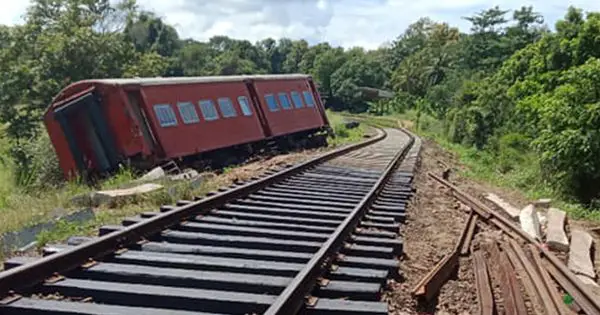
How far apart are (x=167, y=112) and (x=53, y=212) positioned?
8.31 metres

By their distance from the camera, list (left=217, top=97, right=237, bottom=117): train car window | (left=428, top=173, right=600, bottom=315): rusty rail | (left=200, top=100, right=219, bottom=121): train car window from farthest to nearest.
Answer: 1. (left=217, top=97, right=237, bottom=117): train car window
2. (left=200, top=100, right=219, bottom=121): train car window
3. (left=428, top=173, right=600, bottom=315): rusty rail

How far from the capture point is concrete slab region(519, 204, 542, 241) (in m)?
8.64

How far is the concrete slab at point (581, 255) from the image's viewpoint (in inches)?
274

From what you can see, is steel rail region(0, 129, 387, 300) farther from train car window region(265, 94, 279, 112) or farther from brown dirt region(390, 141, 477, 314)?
train car window region(265, 94, 279, 112)

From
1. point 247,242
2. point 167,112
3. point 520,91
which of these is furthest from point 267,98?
point 247,242

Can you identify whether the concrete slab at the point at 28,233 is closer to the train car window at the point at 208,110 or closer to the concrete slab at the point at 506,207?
the concrete slab at the point at 506,207

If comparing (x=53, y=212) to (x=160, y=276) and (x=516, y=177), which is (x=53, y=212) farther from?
(x=516, y=177)

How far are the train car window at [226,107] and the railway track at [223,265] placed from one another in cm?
1185

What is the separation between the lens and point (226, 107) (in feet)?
66.0

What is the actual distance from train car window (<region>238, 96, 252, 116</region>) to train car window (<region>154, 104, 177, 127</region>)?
13.7 feet

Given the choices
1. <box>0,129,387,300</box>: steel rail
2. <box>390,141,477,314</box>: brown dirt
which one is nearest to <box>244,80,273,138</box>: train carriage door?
<box>390,141,477,314</box>: brown dirt

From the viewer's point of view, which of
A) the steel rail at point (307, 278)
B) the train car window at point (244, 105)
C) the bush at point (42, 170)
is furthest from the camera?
the train car window at point (244, 105)

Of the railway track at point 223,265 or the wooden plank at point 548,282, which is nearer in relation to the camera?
the railway track at point 223,265

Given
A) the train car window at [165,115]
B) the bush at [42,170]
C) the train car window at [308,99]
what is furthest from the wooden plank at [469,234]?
the train car window at [308,99]
